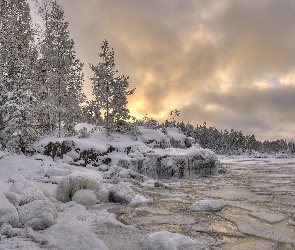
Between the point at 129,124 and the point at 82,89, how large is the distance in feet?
22.9

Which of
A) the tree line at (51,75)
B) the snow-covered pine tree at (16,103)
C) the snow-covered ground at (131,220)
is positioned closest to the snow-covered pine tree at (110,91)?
the tree line at (51,75)

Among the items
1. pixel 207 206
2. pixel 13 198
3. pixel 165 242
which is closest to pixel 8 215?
pixel 13 198

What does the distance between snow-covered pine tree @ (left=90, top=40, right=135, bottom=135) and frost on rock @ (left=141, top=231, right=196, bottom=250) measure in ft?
60.7

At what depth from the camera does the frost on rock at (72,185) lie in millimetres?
8648

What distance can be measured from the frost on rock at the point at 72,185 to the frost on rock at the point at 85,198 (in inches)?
10.6

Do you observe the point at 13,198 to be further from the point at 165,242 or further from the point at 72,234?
the point at 165,242

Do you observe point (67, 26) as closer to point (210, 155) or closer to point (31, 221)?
point (210, 155)

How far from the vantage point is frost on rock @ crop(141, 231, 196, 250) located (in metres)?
4.77

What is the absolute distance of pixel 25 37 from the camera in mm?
24375

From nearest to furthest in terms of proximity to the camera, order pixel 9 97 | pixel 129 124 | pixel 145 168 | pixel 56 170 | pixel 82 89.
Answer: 1. pixel 56 170
2. pixel 9 97
3. pixel 145 168
4. pixel 129 124
5. pixel 82 89

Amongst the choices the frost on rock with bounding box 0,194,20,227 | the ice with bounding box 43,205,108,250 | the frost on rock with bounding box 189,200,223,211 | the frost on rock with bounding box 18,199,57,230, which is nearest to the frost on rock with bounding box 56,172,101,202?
the ice with bounding box 43,205,108,250

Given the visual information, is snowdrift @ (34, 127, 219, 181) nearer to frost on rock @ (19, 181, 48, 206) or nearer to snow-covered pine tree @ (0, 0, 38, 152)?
snow-covered pine tree @ (0, 0, 38, 152)

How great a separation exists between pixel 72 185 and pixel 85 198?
77 cm

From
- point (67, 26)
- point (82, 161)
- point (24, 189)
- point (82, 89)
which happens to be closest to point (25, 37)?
point (67, 26)
